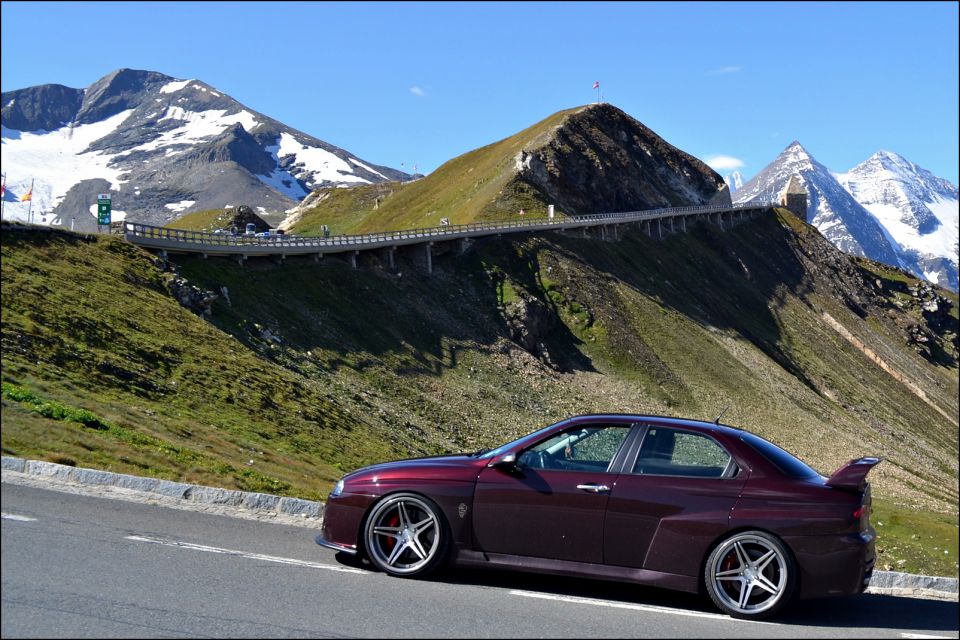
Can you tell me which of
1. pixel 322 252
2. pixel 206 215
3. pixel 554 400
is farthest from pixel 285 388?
pixel 206 215

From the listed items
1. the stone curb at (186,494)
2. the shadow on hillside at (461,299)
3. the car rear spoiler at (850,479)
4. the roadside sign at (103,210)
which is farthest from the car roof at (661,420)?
the roadside sign at (103,210)

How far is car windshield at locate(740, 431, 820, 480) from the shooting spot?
31.9 ft

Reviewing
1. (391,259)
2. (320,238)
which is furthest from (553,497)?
(391,259)

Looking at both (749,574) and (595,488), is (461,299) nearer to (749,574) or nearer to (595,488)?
(595,488)

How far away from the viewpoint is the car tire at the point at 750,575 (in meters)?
9.16

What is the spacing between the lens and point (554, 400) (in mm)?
67312

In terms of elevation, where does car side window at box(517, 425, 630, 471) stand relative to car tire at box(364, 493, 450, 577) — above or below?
above

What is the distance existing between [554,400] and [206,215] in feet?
274

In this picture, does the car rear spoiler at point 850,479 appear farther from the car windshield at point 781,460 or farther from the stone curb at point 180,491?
the stone curb at point 180,491

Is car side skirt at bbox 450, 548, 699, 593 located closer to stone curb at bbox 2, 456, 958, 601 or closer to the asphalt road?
the asphalt road

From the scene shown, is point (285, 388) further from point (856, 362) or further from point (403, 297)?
point (856, 362)

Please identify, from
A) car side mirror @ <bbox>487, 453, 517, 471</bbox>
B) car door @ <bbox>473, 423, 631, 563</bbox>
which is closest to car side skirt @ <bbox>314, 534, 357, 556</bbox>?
car door @ <bbox>473, 423, 631, 563</bbox>

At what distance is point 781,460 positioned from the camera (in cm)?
987

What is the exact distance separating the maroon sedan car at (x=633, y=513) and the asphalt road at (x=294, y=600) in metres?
0.33
